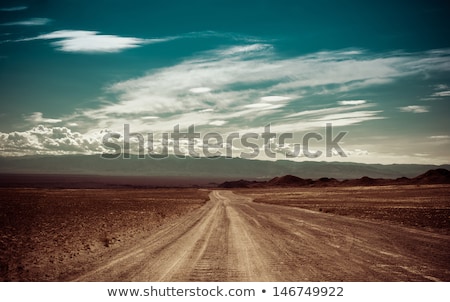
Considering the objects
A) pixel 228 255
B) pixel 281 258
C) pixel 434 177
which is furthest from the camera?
pixel 434 177

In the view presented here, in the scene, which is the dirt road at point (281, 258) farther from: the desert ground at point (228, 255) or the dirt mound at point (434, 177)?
the dirt mound at point (434, 177)

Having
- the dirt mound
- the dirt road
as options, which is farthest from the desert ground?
the dirt mound

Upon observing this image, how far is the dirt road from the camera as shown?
Answer: 30.1 ft

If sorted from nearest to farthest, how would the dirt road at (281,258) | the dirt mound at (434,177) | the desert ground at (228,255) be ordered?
the dirt road at (281,258) → the desert ground at (228,255) → the dirt mound at (434,177)

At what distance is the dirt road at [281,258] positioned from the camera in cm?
916

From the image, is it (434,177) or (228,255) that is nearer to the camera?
(228,255)

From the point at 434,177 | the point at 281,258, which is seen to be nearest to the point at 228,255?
the point at 281,258

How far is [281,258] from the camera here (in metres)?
11.2

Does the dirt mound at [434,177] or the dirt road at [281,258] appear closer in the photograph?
the dirt road at [281,258]

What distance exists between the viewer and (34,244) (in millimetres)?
14352

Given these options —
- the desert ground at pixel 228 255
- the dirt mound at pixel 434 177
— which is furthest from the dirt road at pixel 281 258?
the dirt mound at pixel 434 177

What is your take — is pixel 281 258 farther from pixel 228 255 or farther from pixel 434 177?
pixel 434 177

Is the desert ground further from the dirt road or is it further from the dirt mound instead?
the dirt mound

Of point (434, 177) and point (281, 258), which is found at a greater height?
point (281, 258)
